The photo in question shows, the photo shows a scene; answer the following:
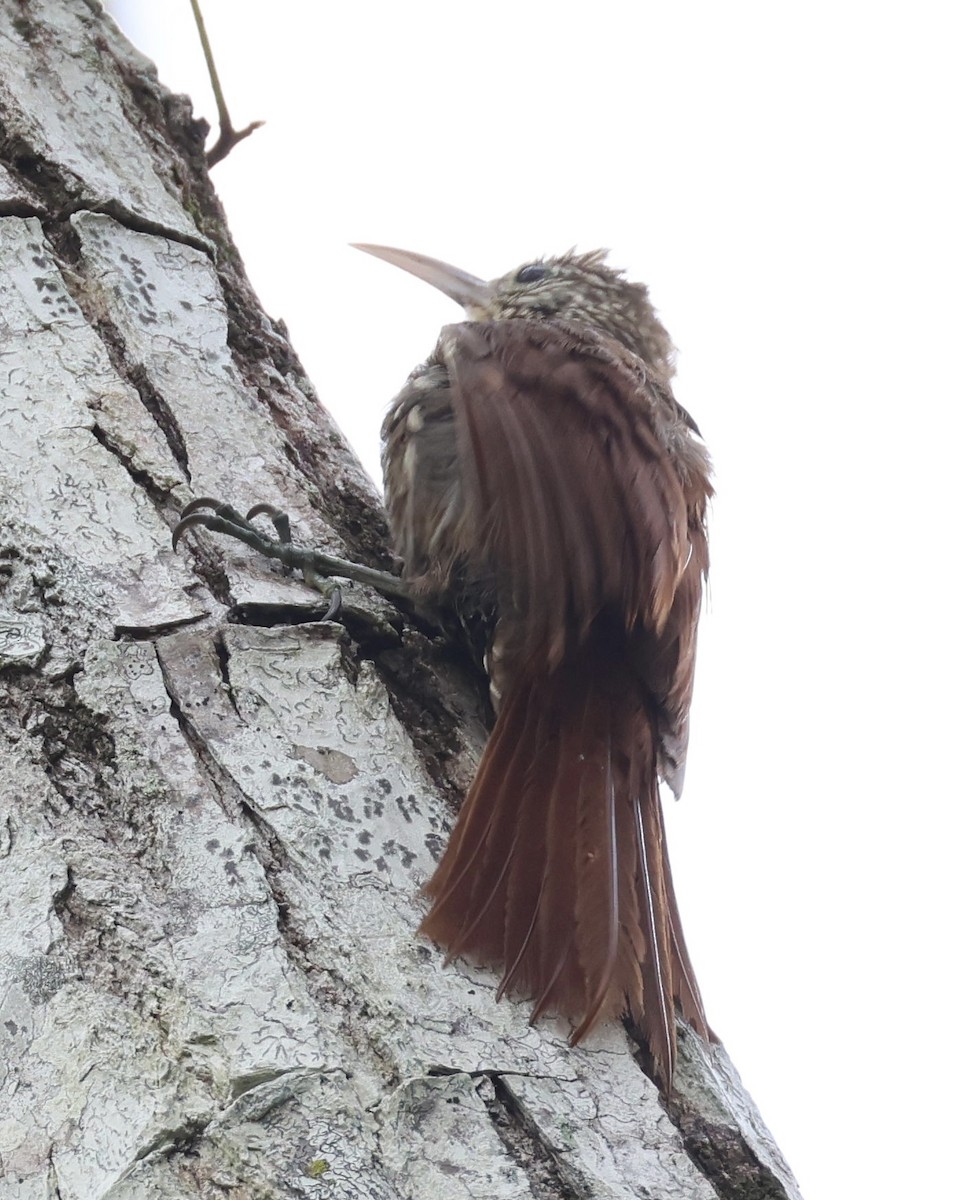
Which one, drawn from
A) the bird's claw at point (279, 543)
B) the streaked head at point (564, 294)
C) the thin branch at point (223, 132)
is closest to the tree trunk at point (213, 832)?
the bird's claw at point (279, 543)

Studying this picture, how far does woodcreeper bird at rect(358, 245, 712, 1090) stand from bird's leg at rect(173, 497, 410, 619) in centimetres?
15

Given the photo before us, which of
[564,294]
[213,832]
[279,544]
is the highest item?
[564,294]

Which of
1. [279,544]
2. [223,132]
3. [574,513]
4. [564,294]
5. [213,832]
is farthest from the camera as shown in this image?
[564,294]

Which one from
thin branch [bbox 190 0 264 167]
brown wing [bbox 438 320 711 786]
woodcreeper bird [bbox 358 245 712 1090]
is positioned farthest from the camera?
thin branch [bbox 190 0 264 167]

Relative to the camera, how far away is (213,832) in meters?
Answer: 1.31

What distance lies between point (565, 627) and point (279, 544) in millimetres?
406

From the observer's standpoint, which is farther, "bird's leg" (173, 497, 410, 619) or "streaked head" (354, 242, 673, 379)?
"streaked head" (354, 242, 673, 379)

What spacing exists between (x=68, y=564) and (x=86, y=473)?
0.55 feet

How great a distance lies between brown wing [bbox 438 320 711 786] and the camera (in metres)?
1.86

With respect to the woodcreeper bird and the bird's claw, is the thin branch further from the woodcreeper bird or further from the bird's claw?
the bird's claw

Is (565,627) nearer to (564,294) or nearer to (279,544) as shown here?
(279,544)

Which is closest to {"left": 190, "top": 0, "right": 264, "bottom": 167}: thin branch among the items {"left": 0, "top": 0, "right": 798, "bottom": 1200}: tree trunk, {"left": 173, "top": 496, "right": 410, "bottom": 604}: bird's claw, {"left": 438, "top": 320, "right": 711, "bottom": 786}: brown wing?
{"left": 0, "top": 0, "right": 798, "bottom": 1200}: tree trunk

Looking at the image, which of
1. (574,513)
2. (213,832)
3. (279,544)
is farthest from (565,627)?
(213,832)

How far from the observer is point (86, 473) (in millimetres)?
1688
